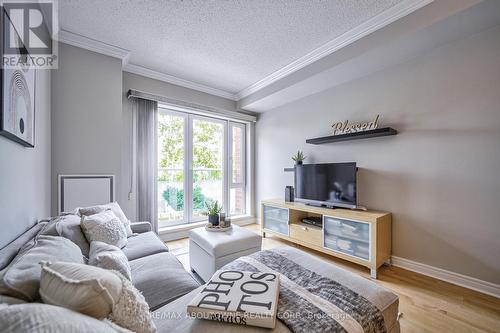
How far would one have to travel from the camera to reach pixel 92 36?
2.34 metres

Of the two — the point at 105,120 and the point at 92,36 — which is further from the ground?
the point at 92,36

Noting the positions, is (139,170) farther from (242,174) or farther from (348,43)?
(348,43)

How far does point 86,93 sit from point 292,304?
2997 mm

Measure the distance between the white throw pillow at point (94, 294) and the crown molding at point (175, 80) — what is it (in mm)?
3073

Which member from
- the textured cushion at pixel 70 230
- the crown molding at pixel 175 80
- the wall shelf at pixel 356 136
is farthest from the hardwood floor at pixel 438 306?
the crown molding at pixel 175 80

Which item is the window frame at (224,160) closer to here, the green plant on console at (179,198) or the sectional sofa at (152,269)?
the green plant on console at (179,198)

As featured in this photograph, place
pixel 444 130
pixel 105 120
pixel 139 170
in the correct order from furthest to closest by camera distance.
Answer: pixel 139 170 → pixel 105 120 → pixel 444 130

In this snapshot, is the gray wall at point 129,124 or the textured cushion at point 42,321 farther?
the gray wall at point 129,124

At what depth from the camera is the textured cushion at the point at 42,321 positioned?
44cm

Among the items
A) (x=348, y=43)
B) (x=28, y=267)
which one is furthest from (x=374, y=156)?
(x=28, y=267)

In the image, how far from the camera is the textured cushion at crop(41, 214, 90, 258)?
1350 mm

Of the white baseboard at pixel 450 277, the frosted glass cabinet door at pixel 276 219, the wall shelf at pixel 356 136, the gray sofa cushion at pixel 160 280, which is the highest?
the wall shelf at pixel 356 136

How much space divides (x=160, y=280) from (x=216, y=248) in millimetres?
699

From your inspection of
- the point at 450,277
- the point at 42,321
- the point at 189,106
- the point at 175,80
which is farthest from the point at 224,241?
the point at 175,80
